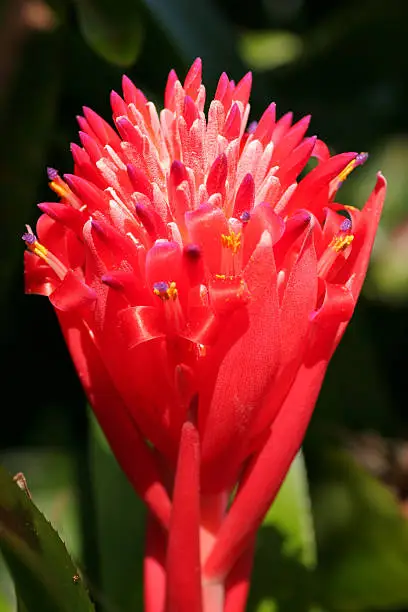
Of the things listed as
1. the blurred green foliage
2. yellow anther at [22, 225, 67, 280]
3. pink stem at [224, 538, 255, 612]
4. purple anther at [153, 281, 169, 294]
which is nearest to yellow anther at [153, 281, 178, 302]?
purple anther at [153, 281, 169, 294]

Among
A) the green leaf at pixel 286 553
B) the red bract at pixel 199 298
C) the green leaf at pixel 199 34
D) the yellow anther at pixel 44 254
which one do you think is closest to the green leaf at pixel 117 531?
the green leaf at pixel 286 553

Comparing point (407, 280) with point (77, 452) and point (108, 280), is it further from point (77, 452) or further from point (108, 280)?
point (108, 280)

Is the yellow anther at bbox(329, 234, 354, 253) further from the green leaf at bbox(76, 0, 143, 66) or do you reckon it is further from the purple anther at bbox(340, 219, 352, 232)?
the green leaf at bbox(76, 0, 143, 66)

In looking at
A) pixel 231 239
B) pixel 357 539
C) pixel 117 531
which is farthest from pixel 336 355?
pixel 231 239

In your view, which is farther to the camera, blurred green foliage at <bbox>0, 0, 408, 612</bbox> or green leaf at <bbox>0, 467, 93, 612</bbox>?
blurred green foliage at <bbox>0, 0, 408, 612</bbox>

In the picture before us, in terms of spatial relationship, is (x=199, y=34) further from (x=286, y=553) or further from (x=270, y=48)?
(x=286, y=553)

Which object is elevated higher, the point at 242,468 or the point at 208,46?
the point at 208,46

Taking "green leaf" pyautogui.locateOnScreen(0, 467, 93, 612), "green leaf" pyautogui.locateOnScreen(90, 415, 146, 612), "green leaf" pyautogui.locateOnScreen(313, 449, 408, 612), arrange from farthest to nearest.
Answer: "green leaf" pyautogui.locateOnScreen(313, 449, 408, 612) < "green leaf" pyautogui.locateOnScreen(90, 415, 146, 612) < "green leaf" pyautogui.locateOnScreen(0, 467, 93, 612)

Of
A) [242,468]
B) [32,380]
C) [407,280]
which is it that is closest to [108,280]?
[242,468]
